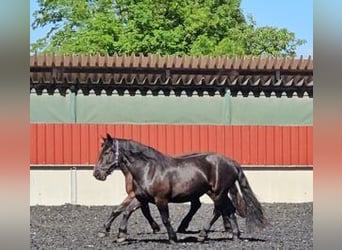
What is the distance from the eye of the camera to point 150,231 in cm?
948

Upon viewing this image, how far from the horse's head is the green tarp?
465 cm

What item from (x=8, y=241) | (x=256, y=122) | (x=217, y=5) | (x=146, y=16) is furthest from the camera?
(x=217, y=5)

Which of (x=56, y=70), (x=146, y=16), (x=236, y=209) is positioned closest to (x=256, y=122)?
(x=56, y=70)

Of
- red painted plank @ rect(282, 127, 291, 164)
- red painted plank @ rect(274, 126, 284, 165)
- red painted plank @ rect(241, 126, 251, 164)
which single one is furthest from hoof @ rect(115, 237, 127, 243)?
red painted plank @ rect(282, 127, 291, 164)

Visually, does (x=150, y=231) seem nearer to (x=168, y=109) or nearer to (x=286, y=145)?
(x=168, y=109)

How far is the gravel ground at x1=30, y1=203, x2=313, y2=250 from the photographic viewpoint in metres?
8.02

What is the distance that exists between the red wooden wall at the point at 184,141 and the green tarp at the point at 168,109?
16 centimetres

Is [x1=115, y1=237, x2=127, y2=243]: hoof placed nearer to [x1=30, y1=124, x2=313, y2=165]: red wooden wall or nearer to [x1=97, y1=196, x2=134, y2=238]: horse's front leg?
[x1=97, y1=196, x2=134, y2=238]: horse's front leg

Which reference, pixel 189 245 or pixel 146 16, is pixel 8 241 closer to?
pixel 189 245

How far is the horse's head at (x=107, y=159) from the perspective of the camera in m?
→ 7.88

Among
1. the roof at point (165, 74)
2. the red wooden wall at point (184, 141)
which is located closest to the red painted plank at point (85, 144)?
the red wooden wall at point (184, 141)

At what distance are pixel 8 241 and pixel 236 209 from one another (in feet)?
23.2

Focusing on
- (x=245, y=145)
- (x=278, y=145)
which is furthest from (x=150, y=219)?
(x=278, y=145)

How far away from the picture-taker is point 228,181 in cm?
805
